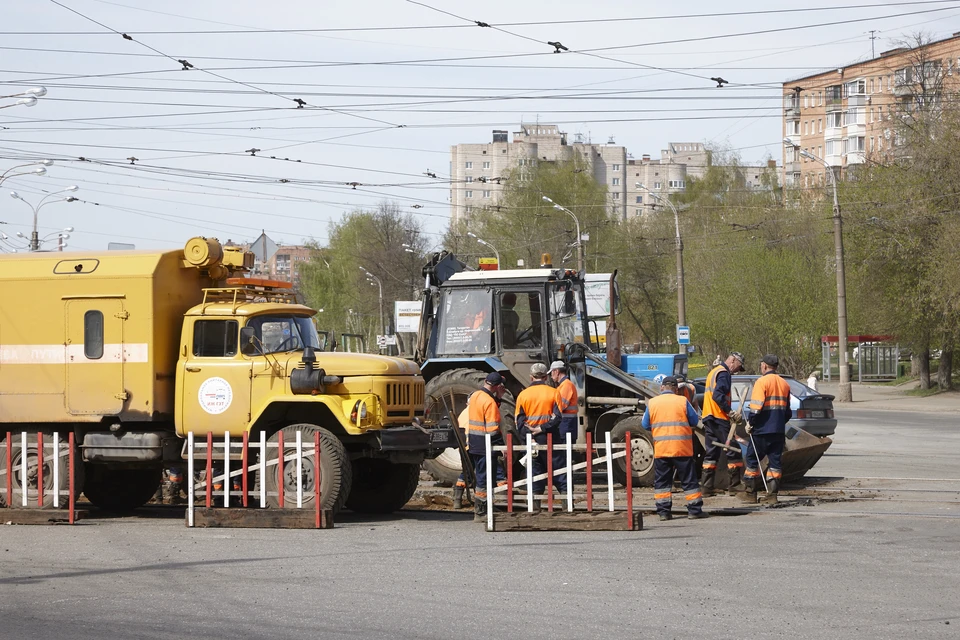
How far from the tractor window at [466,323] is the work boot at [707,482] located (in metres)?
3.63

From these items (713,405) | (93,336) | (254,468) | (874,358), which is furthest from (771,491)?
(874,358)

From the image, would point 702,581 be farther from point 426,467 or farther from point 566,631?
point 426,467

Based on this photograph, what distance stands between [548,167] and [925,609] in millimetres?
63147

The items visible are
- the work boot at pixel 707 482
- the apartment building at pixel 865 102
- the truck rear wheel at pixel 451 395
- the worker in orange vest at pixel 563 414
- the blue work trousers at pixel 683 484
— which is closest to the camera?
the blue work trousers at pixel 683 484

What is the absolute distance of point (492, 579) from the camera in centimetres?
937

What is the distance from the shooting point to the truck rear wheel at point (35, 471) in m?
14.0

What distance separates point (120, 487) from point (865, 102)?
82.4 meters

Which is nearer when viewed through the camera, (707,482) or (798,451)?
(707,482)

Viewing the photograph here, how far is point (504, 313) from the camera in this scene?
17.0 m

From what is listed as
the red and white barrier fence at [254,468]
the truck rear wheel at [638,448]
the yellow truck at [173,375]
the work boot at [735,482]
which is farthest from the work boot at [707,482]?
the red and white barrier fence at [254,468]

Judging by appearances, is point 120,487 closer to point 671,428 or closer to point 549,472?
point 549,472

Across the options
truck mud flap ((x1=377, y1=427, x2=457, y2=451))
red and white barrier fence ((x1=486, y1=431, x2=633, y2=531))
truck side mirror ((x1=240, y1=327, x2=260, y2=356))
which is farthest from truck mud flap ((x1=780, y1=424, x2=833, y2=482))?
truck side mirror ((x1=240, y1=327, x2=260, y2=356))

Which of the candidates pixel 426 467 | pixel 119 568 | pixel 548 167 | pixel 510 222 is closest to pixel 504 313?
pixel 426 467

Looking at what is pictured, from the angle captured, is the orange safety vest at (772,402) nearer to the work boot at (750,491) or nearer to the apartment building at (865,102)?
the work boot at (750,491)
